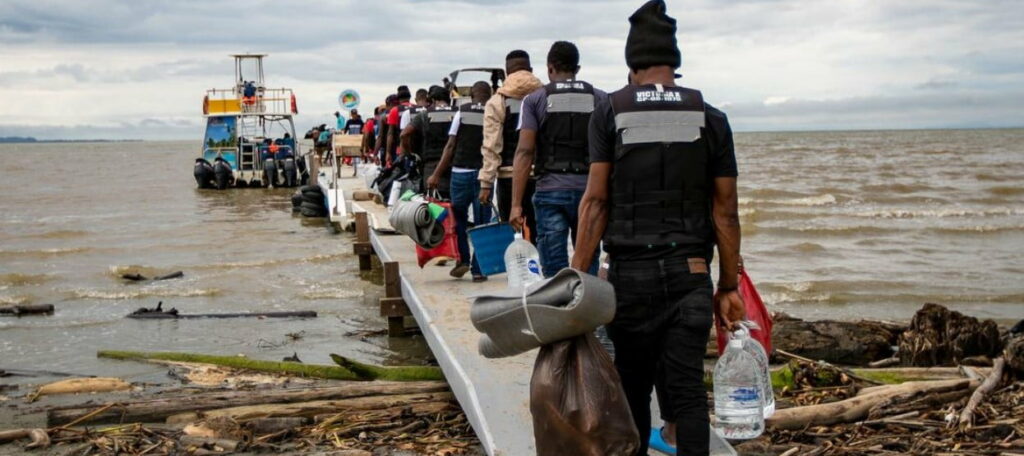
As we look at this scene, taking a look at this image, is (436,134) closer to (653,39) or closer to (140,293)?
(653,39)

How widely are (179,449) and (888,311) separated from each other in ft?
28.8

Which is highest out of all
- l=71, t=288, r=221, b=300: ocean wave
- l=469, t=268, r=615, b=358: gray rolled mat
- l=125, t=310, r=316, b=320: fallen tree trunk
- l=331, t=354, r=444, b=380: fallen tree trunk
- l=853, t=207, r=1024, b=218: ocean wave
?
l=469, t=268, r=615, b=358: gray rolled mat

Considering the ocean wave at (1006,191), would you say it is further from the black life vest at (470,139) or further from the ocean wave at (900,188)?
the black life vest at (470,139)

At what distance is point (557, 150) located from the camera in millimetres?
6500

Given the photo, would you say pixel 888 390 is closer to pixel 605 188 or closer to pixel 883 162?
pixel 605 188

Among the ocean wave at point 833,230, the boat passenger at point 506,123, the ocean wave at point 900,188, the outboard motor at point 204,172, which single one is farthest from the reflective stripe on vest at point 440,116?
the outboard motor at point 204,172

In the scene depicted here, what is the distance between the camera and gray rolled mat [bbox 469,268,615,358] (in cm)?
397

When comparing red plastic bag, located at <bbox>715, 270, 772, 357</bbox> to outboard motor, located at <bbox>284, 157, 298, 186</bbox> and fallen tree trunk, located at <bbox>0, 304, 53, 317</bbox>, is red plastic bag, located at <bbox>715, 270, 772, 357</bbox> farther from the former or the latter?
outboard motor, located at <bbox>284, 157, 298, 186</bbox>

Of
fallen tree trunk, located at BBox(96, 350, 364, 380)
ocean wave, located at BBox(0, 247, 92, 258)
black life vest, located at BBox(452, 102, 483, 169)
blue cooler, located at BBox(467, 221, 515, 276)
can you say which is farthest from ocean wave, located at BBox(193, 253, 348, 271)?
blue cooler, located at BBox(467, 221, 515, 276)

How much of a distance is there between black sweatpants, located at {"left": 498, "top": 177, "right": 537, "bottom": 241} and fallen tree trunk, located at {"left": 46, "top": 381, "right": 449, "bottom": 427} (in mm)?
1437

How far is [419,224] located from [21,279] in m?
9.74

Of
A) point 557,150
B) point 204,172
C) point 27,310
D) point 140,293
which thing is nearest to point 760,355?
point 557,150

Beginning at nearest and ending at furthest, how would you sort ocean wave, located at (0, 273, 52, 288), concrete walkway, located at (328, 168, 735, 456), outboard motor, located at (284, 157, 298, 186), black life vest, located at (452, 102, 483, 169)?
concrete walkway, located at (328, 168, 735, 456) → black life vest, located at (452, 102, 483, 169) → ocean wave, located at (0, 273, 52, 288) → outboard motor, located at (284, 157, 298, 186)

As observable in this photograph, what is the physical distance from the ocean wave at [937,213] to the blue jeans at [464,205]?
1757 centimetres
